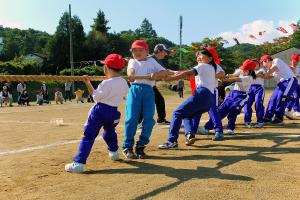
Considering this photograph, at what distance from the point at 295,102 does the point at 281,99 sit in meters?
1.87

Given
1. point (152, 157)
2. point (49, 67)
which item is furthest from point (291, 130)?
point (49, 67)

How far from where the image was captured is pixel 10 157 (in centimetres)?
661

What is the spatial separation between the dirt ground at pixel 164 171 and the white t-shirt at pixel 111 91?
0.93 m

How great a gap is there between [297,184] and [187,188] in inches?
49.4

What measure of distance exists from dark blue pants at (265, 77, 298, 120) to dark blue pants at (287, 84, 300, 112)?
4.21ft

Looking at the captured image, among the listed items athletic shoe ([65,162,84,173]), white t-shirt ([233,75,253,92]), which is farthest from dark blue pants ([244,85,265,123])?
athletic shoe ([65,162,84,173])

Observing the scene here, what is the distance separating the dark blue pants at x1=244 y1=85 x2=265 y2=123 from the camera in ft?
33.8

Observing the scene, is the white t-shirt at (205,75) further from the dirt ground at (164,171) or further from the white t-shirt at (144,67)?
the dirt ground at (164,171)

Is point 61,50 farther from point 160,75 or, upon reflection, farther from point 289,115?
point 160,75

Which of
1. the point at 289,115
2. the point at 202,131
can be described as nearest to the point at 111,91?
the point at 202,131

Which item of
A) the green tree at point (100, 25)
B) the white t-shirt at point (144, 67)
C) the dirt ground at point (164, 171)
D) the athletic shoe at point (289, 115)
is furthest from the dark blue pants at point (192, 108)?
the green tree at point (100, 25)

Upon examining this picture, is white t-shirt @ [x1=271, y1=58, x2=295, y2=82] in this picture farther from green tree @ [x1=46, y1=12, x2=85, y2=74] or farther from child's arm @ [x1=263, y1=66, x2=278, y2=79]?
green tree @ [x1=46, y1=12, x2=85, y2=74]

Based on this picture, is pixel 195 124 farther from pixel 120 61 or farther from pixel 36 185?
pixel 36 185

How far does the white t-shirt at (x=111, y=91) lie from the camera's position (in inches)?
227
